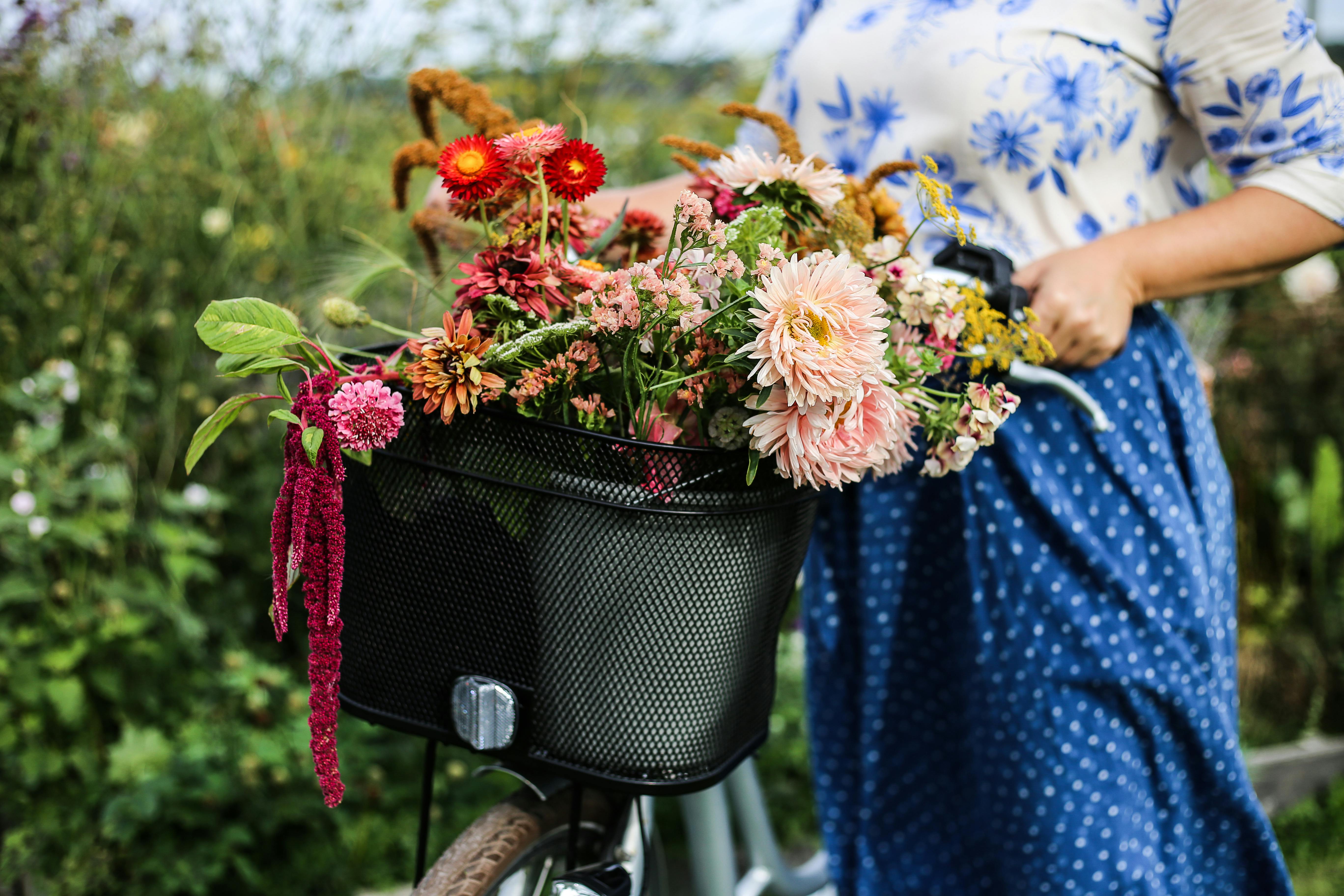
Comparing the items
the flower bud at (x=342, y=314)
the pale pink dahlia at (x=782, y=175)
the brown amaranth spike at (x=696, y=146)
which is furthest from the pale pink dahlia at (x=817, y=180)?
the flower bud at (x=342, y=314)

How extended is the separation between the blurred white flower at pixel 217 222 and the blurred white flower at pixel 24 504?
738 mm

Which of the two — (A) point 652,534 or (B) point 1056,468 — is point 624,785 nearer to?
(A) point 652,534

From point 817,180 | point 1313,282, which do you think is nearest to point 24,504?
point 817,180

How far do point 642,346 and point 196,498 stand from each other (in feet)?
5.52

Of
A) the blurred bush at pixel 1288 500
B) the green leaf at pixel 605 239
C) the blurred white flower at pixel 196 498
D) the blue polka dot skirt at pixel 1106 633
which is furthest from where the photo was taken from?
the blurred bush at pixel 1288 500

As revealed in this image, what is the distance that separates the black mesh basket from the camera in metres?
0.90

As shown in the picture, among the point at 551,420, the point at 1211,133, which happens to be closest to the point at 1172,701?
the point at 1211,133

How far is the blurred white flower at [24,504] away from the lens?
2.01 meters

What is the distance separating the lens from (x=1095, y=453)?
4.58ft

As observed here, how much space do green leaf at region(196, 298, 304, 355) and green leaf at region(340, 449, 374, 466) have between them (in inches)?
4.1

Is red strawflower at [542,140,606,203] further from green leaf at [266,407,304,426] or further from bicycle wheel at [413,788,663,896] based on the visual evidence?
bicycle wheel at [413,788,663,896]

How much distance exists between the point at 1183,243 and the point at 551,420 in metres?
0.86

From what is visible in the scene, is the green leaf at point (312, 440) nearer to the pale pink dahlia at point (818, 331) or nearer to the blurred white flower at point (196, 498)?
the pale pink dahlia at point (818, 331)

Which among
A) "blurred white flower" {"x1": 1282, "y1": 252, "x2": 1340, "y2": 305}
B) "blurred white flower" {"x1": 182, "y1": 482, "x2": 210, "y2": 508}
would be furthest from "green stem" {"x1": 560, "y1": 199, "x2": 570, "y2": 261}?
"blurred white flower" {"x1": 1282, "y1": 252, "x2": 1340, "y2": 305}
